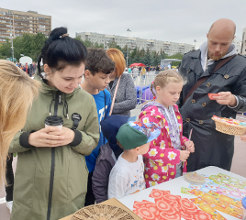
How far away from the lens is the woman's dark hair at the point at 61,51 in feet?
3.61

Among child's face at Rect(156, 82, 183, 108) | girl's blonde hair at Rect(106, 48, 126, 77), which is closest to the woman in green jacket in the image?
child's face at Rect(156, 82, 183, 108)

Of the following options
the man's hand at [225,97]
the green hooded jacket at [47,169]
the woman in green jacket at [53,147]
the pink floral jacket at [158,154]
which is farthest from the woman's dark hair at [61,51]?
the man's hand at [225,97]

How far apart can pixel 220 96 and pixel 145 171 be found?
801mm

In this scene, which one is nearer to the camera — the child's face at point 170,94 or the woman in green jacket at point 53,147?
the woman in green jacket at point 53,147

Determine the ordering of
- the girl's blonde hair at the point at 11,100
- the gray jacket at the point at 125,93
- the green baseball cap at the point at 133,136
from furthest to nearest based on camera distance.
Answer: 1. the gray jacket at the point at 125,93
2. the green baseball cap at the point at 133,136
3. the girl's blonde hair at the point at 11,100

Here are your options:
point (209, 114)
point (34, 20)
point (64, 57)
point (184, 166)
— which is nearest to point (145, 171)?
point (184, 166)

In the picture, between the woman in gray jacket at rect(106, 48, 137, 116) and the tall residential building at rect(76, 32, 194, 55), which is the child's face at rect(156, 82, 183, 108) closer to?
the woman in gray jacket at rect(106, 48, 137, 116)

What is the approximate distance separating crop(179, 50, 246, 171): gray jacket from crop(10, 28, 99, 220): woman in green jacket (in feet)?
3.32

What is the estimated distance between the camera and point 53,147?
3.66 ft

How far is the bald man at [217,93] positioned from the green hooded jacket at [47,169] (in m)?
1.02

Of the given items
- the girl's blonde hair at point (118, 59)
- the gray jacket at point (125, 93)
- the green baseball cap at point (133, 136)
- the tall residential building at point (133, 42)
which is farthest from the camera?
the tall residential building at point (133, 42)

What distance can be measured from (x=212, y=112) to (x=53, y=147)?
129cm

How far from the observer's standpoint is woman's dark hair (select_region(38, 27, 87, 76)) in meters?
1.10

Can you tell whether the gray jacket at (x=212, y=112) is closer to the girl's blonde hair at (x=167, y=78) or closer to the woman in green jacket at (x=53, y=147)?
the girl's blonde hair at (x=167, y=78)
